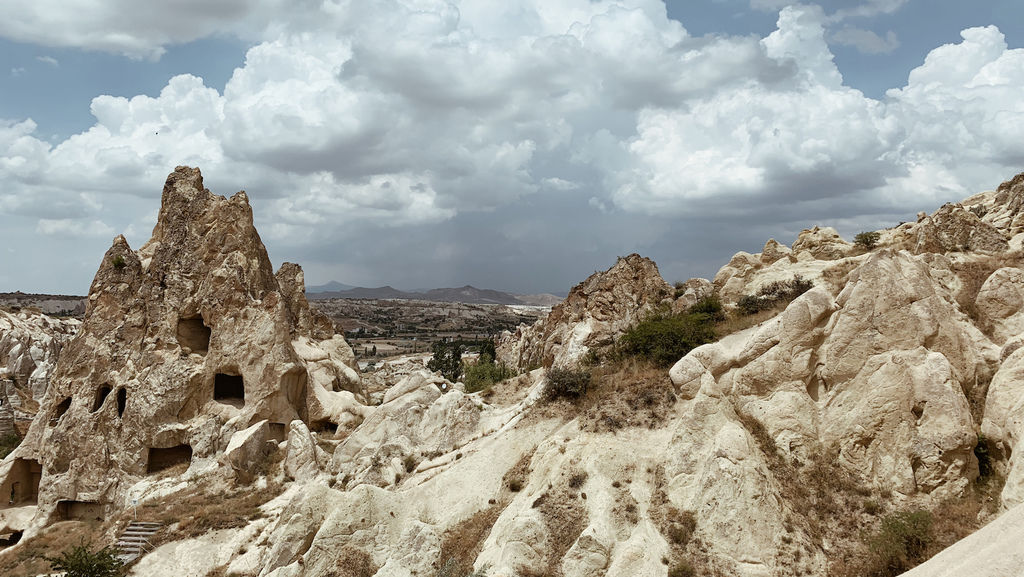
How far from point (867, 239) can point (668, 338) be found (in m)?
16.3

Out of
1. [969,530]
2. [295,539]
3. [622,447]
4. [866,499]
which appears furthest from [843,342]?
[295,539]

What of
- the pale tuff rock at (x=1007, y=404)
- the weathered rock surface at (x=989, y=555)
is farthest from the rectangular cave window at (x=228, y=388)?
the pale tuff rock at (x=1007, y=404)

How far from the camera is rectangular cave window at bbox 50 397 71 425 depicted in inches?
1101

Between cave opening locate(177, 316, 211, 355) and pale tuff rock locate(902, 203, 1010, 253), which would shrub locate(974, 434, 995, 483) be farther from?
cave opening locate(177, 316, 211, 355)

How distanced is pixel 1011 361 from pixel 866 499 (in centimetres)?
465

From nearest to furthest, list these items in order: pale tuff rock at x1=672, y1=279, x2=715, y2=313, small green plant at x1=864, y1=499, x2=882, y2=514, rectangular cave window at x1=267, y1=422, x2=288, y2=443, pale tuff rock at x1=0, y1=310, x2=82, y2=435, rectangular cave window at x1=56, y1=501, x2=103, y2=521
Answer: small green plant at x1=864, y1=499, x2=882, y2=514 < rectangular cave window at x1=56, y1=501, x2=103, y2=521 < rectangular cave window at x1=267, y1=422, x2=288, y2=443 < pale tuff rock at x1=672, y1=279, x2=715, y2=313 < pale tuff rock at x1=0, y1=310, x2=82, y2=435

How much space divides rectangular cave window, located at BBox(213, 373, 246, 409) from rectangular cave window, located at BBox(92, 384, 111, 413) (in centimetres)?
430

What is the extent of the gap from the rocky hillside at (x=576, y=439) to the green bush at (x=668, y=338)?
1.04 m

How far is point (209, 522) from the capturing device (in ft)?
65.2

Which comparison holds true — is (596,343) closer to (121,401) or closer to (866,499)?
(866,499)

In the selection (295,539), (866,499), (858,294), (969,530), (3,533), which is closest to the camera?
(969,530)

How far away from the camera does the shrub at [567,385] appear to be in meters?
19.8

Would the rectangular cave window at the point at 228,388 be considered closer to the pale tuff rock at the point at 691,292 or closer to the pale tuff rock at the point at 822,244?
the pale tuff rock at the point at 691,292

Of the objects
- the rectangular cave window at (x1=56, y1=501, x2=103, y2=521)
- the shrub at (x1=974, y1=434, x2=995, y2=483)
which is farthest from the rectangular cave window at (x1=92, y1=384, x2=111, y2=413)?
the shrub at (x1=974, y1=434, x2=995, y2=483)
